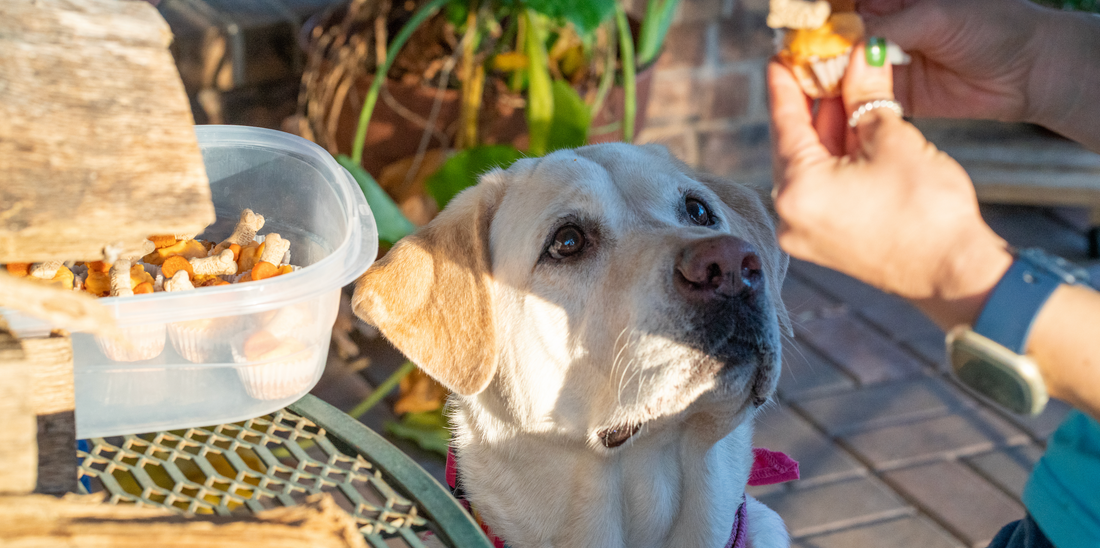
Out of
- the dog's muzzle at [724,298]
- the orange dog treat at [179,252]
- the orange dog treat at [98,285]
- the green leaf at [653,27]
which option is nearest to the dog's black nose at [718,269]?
the dog's muzzle at [724,298]

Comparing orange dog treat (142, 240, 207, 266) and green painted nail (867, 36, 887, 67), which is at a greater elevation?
green painted nail (867, 36, 887, 67)

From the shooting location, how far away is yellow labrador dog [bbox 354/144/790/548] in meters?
1.64

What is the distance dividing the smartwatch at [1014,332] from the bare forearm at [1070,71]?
582mm

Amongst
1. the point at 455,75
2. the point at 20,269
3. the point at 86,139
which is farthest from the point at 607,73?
the point at 86,139

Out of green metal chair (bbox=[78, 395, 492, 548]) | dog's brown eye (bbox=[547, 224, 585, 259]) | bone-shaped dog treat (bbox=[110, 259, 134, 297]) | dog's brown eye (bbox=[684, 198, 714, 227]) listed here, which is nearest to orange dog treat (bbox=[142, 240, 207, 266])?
bone-shaped dog treat (bbox=[110, 259, 134, 297])

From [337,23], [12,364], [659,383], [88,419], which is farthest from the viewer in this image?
[337,23]

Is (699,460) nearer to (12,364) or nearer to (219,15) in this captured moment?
(12,364)

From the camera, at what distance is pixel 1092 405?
1.35m

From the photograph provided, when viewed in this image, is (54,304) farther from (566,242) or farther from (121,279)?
(566,242)

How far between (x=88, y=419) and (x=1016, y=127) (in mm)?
4867

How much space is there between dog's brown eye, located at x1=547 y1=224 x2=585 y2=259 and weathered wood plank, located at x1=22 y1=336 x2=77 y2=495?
39.6 inches

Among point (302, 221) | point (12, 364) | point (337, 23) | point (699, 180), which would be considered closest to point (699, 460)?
point (699, 180)

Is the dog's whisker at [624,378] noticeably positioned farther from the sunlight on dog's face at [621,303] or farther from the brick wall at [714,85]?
the brick wall at [714,85]

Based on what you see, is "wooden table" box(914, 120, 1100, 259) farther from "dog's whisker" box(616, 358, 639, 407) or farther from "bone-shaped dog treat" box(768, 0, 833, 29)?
"dog's whisker" box(616, 358, 639, 407)
